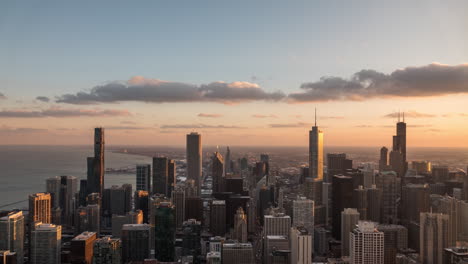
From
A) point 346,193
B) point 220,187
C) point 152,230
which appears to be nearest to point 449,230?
point 346,193

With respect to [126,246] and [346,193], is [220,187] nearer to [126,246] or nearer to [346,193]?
[346,193]

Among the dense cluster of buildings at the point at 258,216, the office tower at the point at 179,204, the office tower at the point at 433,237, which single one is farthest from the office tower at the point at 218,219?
the office tower at the point at 433,237

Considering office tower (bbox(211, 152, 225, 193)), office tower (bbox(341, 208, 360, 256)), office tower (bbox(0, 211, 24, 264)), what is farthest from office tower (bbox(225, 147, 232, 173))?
office tower (bbox(0, 211, 24, 264))

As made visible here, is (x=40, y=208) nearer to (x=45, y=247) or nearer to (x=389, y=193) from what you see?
(x=45, y=247)

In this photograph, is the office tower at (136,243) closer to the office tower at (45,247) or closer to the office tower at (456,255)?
the office tower at (45,247)

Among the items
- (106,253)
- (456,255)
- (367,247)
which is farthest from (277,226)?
(106,253)
